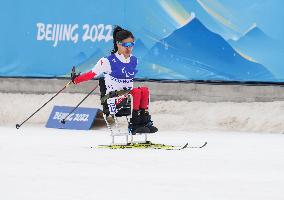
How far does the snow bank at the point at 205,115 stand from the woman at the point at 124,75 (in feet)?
15.3

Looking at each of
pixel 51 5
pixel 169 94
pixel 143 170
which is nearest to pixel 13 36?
pixel 51 5

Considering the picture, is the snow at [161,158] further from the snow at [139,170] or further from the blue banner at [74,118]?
the blue banner at [74,118]

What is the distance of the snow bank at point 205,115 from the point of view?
16.7m

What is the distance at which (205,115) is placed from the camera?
56.9 feet

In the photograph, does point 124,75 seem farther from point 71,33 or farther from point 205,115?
point 71,33

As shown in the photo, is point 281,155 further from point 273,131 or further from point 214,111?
point 214,111

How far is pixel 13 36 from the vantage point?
1972cm

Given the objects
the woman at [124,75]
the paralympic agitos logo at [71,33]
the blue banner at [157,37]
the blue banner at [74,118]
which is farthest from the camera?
the paralympic agitos logo at [71,33]

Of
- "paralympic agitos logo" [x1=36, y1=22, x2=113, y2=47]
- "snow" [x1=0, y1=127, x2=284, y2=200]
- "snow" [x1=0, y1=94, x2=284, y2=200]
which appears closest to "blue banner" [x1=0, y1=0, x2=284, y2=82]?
"paralympic agitos logo" [x1=36, y1=22, x2=113, y2=47]

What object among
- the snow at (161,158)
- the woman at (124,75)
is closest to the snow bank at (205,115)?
the snow at (161,158)

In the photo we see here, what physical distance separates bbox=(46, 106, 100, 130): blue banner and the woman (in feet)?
15.9

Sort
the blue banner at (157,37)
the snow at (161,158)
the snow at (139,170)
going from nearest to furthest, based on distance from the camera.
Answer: the snow at (139,170), the snow at (161,158), the blue banner at (157,37)

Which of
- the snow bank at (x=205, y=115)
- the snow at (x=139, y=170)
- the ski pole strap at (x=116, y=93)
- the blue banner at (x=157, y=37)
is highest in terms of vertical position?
the blue banner at (x=157, y=37)

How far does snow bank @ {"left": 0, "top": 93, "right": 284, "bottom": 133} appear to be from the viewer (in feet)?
54.7
